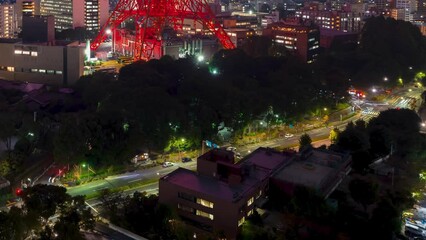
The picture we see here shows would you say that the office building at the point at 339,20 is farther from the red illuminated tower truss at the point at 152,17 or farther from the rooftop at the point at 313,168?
the rooftop at the point at 313,168

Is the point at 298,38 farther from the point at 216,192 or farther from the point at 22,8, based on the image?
the point at 216,192

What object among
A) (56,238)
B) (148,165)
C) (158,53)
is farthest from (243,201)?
(158,53)

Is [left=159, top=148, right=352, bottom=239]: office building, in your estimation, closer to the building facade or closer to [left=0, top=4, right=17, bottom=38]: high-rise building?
the building facade

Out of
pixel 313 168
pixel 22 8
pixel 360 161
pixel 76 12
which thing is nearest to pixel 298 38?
pixel 76 12

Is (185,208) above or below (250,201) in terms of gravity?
below

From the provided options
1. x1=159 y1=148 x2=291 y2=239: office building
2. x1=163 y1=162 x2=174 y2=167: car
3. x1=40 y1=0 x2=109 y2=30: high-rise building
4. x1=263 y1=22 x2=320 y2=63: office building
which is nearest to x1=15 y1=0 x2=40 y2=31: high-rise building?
x1=40 y1=0 x2=109 y2=30: high-rise building

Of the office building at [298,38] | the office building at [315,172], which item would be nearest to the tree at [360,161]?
the office building at [315,172]
